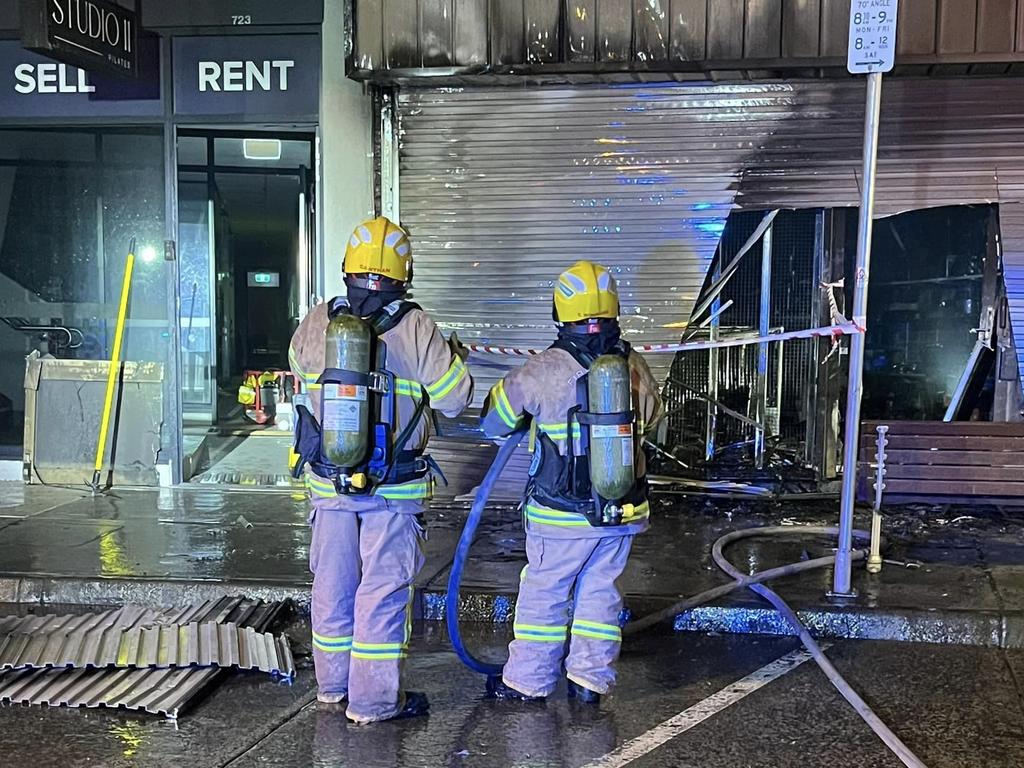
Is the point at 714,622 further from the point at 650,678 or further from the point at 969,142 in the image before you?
the point at 969,142

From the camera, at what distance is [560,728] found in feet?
12.4

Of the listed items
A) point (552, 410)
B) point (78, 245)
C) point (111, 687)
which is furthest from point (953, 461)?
point (78, 245)

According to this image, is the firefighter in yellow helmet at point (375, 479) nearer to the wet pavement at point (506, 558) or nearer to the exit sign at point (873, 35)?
the wet pavement at point (506, 558)

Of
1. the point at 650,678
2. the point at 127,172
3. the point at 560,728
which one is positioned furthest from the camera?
the point at 127,172

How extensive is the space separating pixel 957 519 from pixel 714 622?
2864 millimetres

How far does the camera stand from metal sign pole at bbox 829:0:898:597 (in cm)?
459

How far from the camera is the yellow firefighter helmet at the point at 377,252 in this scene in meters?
3.86

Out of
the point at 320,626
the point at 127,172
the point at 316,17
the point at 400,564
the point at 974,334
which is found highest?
the point at 316,17

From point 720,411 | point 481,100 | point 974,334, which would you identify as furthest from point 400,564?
point 974,334

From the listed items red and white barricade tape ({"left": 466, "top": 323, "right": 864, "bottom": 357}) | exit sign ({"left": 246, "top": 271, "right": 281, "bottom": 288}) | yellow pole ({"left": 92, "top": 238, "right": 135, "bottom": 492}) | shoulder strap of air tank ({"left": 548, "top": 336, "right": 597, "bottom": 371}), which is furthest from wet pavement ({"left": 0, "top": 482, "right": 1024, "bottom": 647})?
exit sign ({"left": 246, "top": 271, "right": 281, "bottom": 288})

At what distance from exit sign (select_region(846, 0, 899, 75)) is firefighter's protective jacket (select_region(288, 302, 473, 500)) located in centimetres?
259

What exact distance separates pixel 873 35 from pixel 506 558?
3559 mm

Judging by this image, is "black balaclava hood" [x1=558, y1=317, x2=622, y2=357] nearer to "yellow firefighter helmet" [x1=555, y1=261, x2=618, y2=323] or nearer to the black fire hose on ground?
"yellow firefighter helmet" [x1=555, y1=261, x2=618, y2=323]

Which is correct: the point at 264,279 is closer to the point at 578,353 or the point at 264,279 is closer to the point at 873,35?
the point at 578,353
